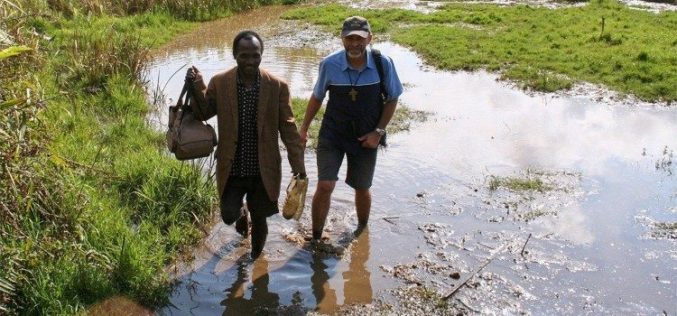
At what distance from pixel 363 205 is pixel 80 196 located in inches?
86.5

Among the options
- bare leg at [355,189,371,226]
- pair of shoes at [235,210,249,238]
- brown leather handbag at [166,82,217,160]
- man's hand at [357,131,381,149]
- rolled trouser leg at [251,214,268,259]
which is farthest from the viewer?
bare leg at [355,189,371,226]

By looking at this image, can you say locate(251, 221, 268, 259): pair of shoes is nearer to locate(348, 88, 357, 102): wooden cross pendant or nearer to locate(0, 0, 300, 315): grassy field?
locate(0, 0, 300, 315): grassy field

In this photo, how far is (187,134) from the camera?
4.34 metres

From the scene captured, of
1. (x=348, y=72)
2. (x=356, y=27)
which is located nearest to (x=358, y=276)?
(x=348, y=72)

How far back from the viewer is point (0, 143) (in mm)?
3762

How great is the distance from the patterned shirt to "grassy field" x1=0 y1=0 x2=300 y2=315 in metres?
0.88

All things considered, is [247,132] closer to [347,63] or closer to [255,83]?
[255,83]

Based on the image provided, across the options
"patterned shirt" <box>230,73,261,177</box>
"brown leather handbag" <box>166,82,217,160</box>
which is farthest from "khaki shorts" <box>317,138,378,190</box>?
"brown leather handbag" <box>166,82,217,160</box>

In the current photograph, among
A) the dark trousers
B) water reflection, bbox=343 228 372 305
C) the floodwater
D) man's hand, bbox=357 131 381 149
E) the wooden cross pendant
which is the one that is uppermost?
the wooden cross pendant

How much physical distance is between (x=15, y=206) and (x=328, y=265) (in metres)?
2.21

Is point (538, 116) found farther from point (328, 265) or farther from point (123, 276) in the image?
point (123, 276)

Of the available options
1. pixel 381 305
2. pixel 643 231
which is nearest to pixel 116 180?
pixel 381 305

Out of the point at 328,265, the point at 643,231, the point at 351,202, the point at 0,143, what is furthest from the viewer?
the point at 351,202

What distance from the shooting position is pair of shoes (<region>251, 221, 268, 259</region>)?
486cm
